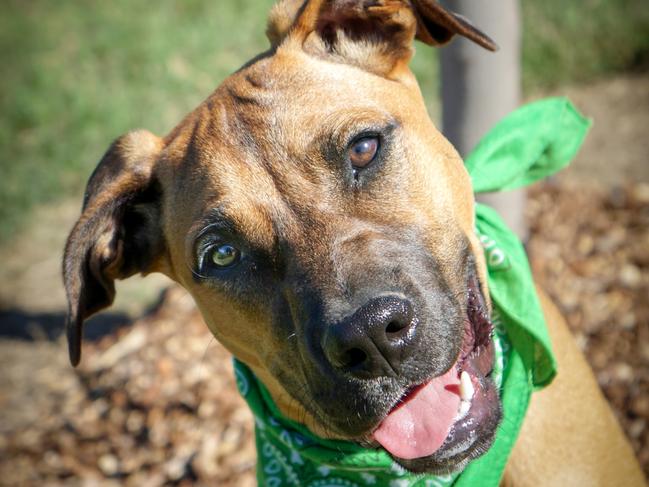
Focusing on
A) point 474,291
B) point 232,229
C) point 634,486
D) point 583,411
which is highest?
point 232,229

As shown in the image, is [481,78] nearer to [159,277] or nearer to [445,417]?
[445,417]

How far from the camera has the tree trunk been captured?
4621 millimetres

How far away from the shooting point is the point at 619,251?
548 centimetres

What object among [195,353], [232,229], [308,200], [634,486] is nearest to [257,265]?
[232,229]

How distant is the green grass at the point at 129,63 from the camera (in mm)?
7830

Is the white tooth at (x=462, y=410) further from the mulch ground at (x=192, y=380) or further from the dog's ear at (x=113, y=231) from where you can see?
the mulch ground at (x=192, y=380)

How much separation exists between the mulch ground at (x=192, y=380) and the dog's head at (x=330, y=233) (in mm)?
1868

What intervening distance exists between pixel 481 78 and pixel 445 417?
282 cm

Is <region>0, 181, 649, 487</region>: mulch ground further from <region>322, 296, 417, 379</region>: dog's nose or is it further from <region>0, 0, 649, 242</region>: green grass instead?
<region>322, 296, 417, 379</region>: dog's nose

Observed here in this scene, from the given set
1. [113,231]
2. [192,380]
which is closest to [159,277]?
[192,380]

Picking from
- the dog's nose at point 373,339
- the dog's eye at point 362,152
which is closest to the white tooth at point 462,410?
the dog's nose at point 373,339

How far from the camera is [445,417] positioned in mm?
2812

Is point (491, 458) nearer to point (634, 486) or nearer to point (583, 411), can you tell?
point (583, 411)

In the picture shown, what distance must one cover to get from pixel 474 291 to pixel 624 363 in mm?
2370
